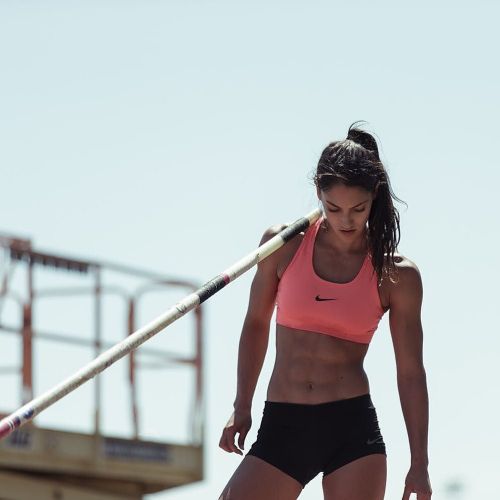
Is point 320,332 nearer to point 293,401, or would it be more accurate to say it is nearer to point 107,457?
point 293,401

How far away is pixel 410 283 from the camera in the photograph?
7000 millimetres

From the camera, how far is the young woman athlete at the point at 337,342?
688cm

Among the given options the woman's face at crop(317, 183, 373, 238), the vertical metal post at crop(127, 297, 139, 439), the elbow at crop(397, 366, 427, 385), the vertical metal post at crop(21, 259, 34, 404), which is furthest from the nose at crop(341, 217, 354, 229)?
the vertical metal post at crop(127, 297, 139, 439)

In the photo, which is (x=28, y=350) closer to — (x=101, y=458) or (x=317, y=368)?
(x=101, y=458)

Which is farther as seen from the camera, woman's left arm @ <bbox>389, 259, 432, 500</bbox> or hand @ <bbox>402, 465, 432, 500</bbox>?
woman's left arm @ <bbox>389, 259, 432, 500</bbox>

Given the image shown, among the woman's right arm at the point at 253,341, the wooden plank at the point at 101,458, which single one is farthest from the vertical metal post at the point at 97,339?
the woman's right arm at the point at 253,341

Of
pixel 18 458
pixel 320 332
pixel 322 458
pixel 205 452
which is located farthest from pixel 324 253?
pixel 205 452

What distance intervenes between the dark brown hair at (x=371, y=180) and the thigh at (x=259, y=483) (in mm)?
880

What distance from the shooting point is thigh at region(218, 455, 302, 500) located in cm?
676

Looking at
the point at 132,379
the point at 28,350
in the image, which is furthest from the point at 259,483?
the point at 132,379

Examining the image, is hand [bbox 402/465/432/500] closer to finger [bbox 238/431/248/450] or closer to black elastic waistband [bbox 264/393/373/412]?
black elastic waistband [bbox 264/393/373/412]

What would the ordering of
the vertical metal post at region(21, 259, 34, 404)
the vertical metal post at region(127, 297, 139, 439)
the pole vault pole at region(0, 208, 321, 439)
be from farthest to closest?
the vertical metal post at region(127, 297, 139, 439)
the vertical metal post at region(21, 259, 34, 404)
the pole vault pole at region(0, 208, 321, 439)

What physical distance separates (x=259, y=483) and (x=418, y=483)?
62 centimetres

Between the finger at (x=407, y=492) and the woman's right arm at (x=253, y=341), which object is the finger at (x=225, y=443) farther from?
the finger at (x=407, y=492)
